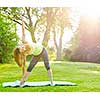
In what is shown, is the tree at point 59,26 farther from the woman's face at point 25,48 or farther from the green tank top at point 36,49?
the woman's face at point 25,48

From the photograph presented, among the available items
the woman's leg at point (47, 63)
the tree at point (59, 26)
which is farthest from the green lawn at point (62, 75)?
the tree at point (59, 26)

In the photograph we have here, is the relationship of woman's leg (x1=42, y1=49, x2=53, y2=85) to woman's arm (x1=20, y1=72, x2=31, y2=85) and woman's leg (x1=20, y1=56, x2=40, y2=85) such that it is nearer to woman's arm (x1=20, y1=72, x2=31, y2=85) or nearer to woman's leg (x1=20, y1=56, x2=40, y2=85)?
woman's leg (x1=20, y1=56, x2=40, y2=85)

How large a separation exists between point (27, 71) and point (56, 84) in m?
0.32

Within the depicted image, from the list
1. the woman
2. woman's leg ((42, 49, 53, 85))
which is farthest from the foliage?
woman's leg ((42, 49, 53, 85))

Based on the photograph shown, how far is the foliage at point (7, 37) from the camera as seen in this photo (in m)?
3.78

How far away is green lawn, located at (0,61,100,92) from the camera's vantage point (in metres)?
3.63

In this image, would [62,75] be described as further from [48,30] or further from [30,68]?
[48,30]

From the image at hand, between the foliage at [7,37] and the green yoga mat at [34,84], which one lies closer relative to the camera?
the green yoga mat at [34,84]

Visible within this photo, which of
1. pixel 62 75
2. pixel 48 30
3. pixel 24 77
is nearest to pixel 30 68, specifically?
pixel 24 77

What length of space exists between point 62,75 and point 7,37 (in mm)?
704

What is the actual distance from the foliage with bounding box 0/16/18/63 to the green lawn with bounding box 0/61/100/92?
0.11 meters

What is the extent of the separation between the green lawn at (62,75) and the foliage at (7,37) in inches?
4.5

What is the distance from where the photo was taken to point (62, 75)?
373 cm
